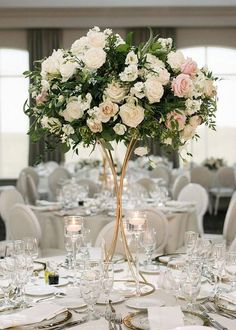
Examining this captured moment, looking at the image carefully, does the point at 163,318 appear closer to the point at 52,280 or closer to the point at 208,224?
the point at 52,280

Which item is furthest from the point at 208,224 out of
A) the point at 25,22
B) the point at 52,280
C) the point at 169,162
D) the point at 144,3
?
the point at 52,280

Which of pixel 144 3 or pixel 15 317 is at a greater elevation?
pixel 144 3

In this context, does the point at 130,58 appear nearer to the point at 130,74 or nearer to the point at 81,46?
the point at 130,74

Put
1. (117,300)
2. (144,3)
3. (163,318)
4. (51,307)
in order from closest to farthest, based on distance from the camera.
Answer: (163,318) → (51,307) → (117,300) → (144,3)

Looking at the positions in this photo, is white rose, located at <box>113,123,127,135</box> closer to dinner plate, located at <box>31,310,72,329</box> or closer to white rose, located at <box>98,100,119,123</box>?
white rose, located at <box>98,100,119,123</box>

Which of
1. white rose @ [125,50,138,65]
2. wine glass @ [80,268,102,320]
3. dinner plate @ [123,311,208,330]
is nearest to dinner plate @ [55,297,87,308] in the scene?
wine glass @ [80,268,102,320]

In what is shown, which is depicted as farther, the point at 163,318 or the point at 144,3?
the point at 144,3

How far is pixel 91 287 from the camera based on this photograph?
2.32 m

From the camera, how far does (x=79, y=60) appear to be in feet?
8.70

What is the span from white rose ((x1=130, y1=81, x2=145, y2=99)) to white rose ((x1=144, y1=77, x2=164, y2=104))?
0.08 feet

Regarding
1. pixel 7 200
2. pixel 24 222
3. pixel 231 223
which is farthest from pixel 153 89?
pixel 7 200

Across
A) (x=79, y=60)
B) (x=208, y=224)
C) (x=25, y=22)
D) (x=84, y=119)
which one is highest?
(x=25, y=22)

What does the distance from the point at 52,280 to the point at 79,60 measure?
110 cm

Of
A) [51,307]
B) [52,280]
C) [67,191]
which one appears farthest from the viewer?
[67,191]
